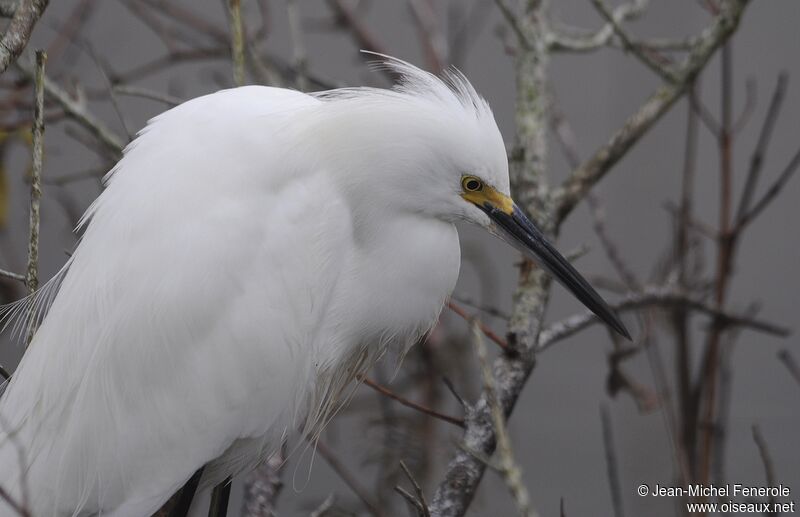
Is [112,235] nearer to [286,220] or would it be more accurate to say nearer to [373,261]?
[286,220]

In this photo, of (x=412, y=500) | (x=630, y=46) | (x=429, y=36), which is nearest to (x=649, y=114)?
(x=630, y=46)

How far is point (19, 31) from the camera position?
41.7 inches

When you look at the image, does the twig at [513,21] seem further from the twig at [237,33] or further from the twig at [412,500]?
the twig at [412,500]

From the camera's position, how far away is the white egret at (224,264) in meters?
1.37

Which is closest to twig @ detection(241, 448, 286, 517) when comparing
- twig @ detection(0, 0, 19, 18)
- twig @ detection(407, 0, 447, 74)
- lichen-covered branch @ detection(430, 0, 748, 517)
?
lichen-covered branch @ detection(430, 0, 748, 517)

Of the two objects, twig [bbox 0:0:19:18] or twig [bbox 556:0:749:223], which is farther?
twig [bbox 556:0:749:223]

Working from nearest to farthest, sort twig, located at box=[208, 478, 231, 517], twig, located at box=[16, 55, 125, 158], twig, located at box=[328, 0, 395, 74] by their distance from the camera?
twig, located at box=[16, 55, 125, 158]
twig, located at box=[208, 478, 231, 517]
twig, located at box=[328, 0, 395, 74]

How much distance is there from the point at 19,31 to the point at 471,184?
0.68 metres

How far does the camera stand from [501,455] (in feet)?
2.34

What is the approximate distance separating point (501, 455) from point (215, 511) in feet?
3.80

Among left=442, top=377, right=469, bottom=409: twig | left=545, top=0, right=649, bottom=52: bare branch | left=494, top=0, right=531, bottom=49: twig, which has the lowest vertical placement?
left=442, top=377, right=469, bottom=409: twig

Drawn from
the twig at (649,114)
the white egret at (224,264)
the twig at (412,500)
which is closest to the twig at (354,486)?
the twig at (412,500)

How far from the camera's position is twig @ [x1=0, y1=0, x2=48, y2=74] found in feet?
3.41

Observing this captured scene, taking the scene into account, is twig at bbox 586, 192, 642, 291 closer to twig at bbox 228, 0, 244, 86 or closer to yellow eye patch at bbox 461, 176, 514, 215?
yellow eye patch at bbox 461, 176, 514, 215
